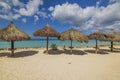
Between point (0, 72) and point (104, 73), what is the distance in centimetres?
467

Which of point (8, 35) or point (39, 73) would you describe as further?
point (8, 35)

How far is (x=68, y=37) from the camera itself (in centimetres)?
1075

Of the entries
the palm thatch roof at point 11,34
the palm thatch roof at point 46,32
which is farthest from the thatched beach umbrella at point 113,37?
the palm thatch roof at point 11,34

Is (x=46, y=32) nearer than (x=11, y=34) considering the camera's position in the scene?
No

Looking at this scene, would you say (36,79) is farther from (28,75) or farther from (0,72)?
(0,72)

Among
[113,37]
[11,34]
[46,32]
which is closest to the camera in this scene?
[11,34]

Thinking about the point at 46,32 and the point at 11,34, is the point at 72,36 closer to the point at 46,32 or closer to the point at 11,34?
the point at 46,32

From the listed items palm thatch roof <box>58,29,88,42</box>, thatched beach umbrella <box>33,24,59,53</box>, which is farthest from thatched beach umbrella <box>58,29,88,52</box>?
thatched beach umbrella <box>33,24,59,53</box>

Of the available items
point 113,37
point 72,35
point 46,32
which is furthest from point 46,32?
point 113,37

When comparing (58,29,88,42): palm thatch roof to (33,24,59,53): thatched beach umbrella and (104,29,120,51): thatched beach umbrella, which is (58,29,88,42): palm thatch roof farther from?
(104,29,120,51): thatched beach umbrella

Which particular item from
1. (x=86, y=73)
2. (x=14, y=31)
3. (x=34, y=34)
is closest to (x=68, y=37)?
(x=34, y=34)

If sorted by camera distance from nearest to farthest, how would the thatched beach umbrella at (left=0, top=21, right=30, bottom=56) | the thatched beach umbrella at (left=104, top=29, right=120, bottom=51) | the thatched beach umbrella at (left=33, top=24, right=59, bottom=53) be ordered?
1. the thatched beach umbrella at (left=0, top=21, right=30, bottom=56)
2. the thatched beach umbrella at (left=33, top=24, right=59, bottom=53)
3. the thatched beach umbrella at (left=104, top=29, right=120, bottom=51)

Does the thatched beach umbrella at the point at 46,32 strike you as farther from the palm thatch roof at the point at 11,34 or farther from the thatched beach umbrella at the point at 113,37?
the thatched beach umbrella at the point at 113,37

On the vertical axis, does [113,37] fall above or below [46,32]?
below
